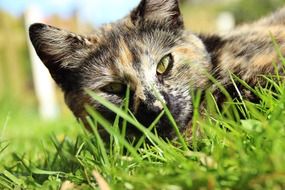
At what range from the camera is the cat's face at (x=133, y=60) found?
8.84 feet

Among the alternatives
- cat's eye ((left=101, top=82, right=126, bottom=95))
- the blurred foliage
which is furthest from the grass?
the blurred foliage

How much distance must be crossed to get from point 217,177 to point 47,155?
1386 millimetres

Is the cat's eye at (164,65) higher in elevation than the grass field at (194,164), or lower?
higher

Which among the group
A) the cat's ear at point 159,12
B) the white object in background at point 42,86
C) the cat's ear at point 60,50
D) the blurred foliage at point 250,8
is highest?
the cat's ear at point 159,12

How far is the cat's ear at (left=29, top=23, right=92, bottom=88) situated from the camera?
115 inches

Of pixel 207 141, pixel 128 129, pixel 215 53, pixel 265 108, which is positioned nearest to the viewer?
pixel 207 141

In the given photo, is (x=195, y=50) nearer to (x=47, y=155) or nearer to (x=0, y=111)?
(x=47, y=155)

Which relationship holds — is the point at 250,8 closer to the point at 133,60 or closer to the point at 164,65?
the point at 164,65

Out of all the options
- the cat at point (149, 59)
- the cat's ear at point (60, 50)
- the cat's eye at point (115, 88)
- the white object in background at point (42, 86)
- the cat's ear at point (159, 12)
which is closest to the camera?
the cat at point (149, 59)

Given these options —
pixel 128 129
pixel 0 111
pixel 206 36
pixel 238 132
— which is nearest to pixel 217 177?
pixel 238 132

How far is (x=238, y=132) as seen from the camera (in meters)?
1.78

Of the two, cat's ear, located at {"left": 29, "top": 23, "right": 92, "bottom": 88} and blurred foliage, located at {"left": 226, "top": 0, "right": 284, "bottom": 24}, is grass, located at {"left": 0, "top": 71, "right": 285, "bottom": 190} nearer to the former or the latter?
cat's ear, located at {"left": 29, "top": 23, "right": 92, "bottom": 88}

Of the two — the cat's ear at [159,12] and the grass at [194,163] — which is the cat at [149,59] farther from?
the grass at [194,163]

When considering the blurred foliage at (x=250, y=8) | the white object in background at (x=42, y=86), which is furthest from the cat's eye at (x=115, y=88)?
the blurred foliage at (x=250, y=8)
